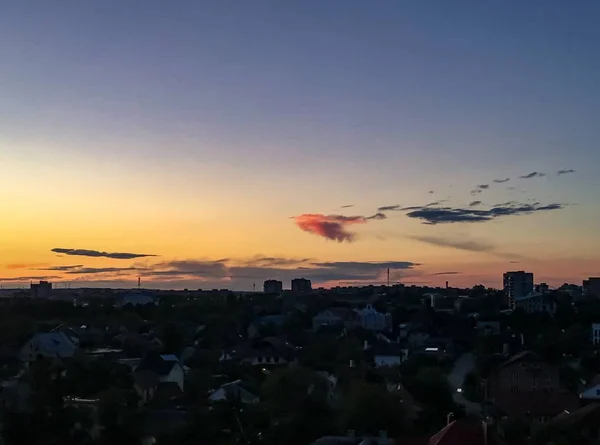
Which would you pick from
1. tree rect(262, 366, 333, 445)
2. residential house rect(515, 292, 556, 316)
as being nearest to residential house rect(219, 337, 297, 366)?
tree rect(262, 366, 333, 445)

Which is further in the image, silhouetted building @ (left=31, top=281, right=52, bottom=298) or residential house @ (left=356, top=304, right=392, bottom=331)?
silhouetted building @ (left=31, top=281, right=52, bottom=298)

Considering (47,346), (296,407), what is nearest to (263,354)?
(47,346)

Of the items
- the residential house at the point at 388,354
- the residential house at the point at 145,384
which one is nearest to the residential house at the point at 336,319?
the residential house at the point at 388,354

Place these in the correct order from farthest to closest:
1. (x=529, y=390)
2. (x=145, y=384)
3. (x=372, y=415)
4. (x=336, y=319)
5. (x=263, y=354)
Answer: (x=336, y=319)
(x=263, y=354)
(x=529, y=390)
(x=145, y=384)
(x=372, y=415)

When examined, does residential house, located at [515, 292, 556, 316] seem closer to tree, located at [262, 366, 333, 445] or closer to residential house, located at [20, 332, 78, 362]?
residential house, located at [20, 332, 78, 362]

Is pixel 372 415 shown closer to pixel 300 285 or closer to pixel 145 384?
pixel 145 384
